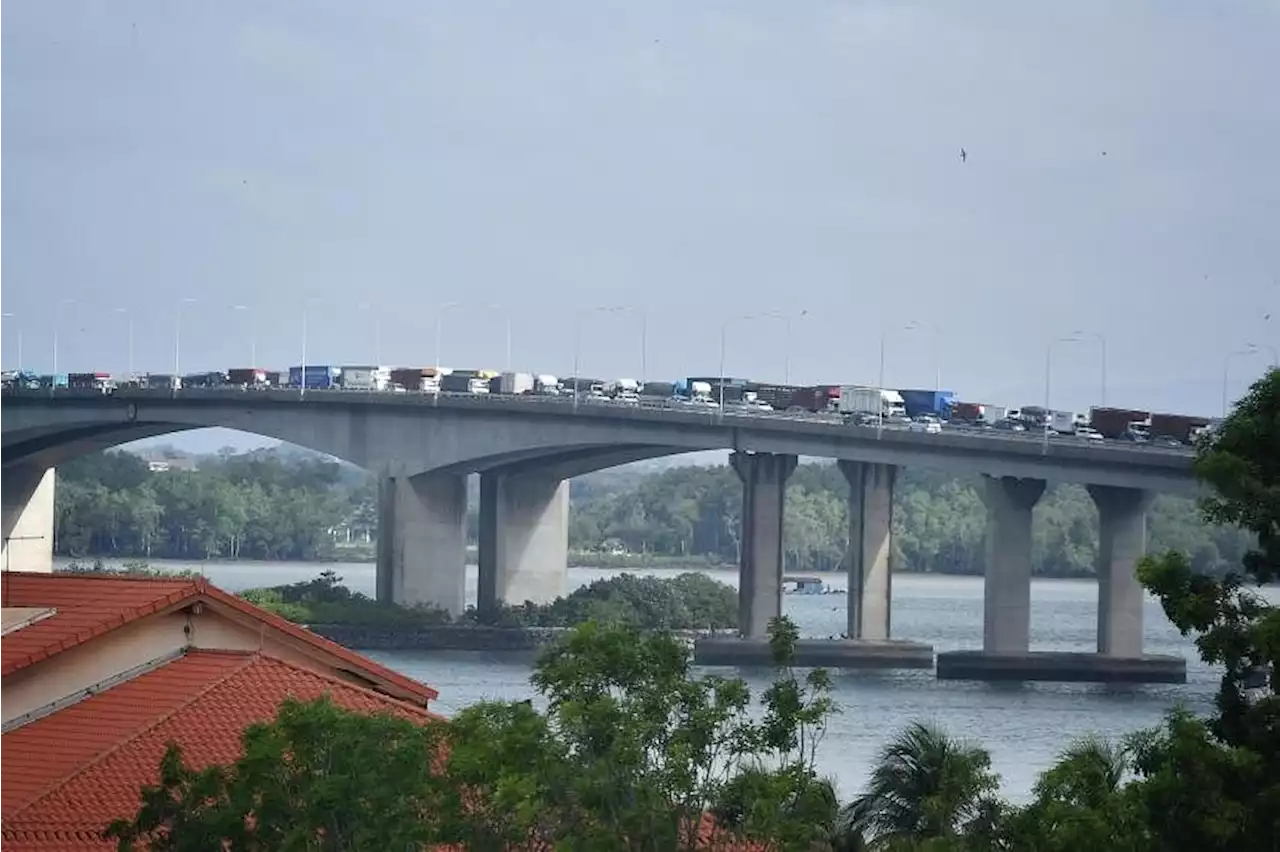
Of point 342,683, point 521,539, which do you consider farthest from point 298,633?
point 521,539

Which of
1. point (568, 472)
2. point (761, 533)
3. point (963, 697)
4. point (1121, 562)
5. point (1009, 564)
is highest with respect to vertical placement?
point (568, 472)

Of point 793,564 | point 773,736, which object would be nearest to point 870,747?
point 773,736

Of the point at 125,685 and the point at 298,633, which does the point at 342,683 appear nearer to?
the point at 298,633

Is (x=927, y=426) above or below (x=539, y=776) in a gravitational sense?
above

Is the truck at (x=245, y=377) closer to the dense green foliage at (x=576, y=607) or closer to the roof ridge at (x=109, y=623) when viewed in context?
the dense green foliage at (x=576, y=607)

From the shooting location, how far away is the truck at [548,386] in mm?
111544

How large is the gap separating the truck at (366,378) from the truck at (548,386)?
6.29 m

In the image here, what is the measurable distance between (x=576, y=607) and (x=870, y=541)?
12875 millimetres

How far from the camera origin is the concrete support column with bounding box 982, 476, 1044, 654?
86.4 metres

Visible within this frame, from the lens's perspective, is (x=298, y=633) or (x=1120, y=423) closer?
(x=298, y=633)

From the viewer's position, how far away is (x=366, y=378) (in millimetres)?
117125

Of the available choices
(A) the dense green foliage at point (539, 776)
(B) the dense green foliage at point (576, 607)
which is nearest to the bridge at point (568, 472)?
(B) the dense green foliage at point (576, 607)

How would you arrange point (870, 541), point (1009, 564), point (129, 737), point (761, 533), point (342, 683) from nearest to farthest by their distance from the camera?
point (129, 737), point (342, 683), point (1009, 564), point (870, 541), point (761, 533)

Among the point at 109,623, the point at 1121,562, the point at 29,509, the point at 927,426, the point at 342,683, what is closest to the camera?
the point at 109,623
